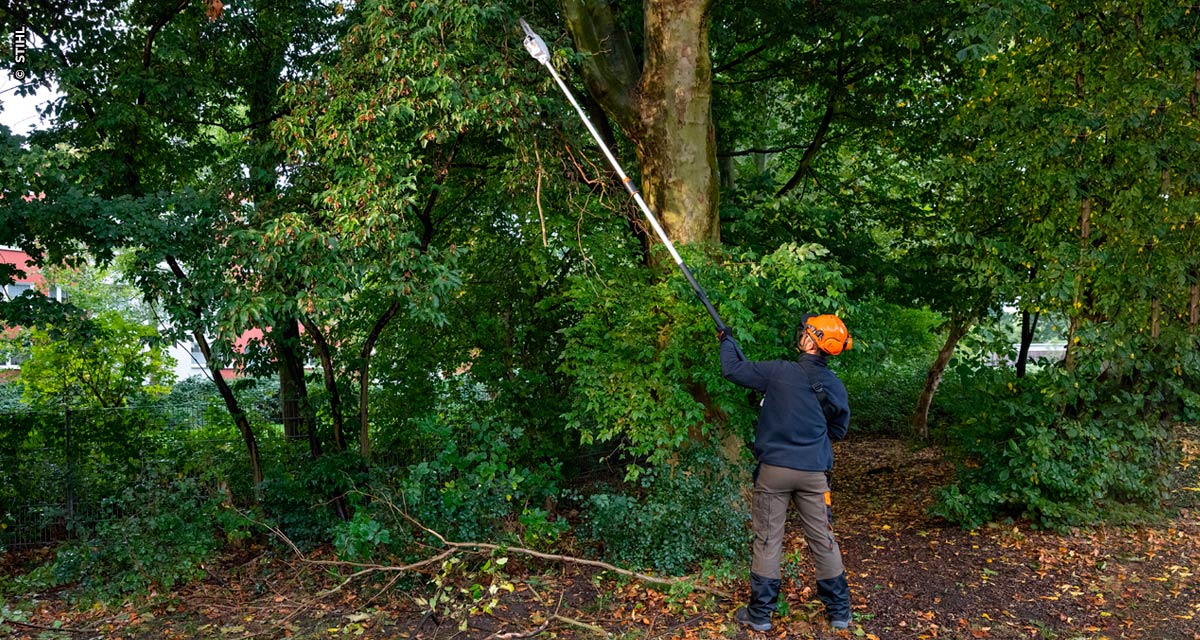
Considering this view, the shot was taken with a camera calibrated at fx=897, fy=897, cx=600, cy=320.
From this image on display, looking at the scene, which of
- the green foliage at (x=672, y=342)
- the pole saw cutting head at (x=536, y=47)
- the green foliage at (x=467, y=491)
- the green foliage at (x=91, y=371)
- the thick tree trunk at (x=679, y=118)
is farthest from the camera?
the green foliage at (x=91, y=371)

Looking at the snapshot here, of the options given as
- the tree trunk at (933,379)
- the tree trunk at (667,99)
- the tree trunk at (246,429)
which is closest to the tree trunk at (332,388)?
the tree trunk at (246,429)

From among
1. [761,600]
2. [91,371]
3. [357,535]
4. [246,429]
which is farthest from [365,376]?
[761,600]

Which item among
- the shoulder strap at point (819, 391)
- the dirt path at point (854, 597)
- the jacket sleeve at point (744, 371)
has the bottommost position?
the dirt path at point (854, 597)

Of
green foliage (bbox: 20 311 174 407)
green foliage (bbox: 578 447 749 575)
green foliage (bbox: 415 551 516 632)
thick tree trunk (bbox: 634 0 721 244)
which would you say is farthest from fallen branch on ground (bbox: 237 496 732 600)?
green foliage (bbox: 20 311 174 407)

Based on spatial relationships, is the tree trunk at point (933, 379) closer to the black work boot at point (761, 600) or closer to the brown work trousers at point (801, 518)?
the brown work trousers at point (801, 518)

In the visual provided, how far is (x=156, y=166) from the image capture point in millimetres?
9523

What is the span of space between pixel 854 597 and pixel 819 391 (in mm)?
1703

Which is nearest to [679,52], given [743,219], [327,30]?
[743,219]

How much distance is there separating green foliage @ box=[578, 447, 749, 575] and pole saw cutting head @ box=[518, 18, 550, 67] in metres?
3.34

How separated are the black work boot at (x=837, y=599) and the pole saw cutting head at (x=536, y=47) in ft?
14.2

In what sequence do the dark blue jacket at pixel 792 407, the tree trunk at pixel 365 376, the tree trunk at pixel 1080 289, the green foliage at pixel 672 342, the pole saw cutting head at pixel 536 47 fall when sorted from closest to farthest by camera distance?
the dark blue jacket at pixel 792 407 → the green foliage at pixel 672 342 → the pole saw cutting head at pixel 536 47 → the tree trunk at pixel 1080 289 → the tree trunk at pixel 365 376

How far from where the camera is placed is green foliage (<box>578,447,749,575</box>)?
267 inches

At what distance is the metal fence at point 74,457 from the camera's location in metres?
9.23

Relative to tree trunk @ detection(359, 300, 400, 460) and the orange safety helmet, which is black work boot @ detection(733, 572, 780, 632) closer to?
the orange safety helmet
